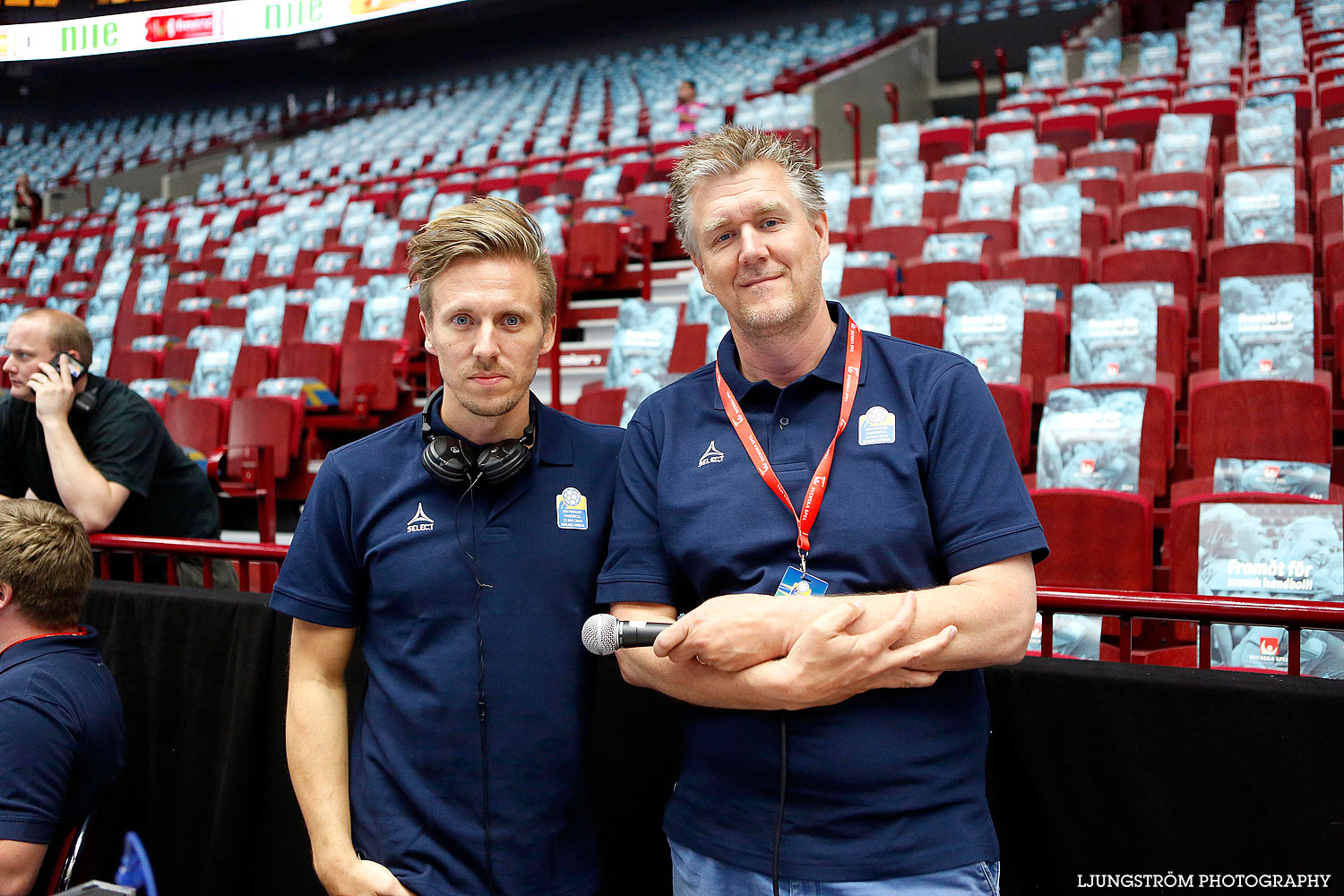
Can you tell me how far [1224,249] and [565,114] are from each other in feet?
30.2

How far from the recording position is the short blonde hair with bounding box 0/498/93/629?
157 centimetres

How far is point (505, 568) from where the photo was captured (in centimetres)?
114

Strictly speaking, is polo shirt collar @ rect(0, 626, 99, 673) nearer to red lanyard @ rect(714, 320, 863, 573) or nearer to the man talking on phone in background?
the man talking on phone in background

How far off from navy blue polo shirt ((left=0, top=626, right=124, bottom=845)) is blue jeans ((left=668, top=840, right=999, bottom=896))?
1040 mm

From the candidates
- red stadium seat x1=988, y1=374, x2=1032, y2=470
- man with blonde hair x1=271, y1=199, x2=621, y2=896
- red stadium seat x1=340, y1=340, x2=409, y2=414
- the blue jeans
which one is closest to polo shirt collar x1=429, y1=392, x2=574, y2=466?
man with blonde hair x1=271, y1=199, x2=621, y2=896

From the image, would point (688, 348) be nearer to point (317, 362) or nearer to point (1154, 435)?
point (1154, 435)

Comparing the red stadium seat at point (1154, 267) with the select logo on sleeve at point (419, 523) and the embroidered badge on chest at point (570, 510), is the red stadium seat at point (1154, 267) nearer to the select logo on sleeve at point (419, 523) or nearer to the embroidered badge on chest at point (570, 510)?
the embroidered badge on chest at point (570, 510)

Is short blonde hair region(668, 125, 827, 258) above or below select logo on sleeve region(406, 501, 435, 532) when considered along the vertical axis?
above

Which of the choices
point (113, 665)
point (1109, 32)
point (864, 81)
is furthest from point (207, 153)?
point (113, 665)

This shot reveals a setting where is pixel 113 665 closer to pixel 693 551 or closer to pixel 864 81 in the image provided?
pixel 693 551

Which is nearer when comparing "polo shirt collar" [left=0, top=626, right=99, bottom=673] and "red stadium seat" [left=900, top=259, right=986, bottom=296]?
"polo shirt collar" [left=0, top=626, right=99, bottom=673]

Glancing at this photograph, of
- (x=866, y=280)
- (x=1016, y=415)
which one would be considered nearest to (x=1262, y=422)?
(x=1016, y=415)

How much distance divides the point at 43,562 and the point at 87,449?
882mm

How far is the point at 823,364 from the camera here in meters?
1.10
